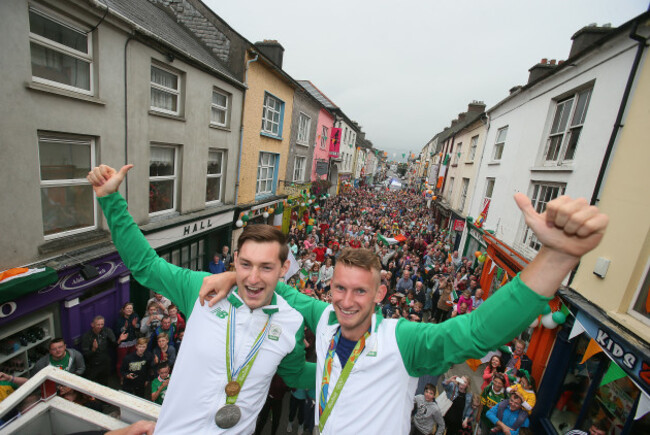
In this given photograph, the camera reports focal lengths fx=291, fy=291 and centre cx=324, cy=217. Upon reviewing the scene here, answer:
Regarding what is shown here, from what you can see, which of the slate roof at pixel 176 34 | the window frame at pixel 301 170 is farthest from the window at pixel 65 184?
the window frame at pixel 301 170

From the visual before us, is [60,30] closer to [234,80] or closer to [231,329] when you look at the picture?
[234,80]

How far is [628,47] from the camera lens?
5.88 m

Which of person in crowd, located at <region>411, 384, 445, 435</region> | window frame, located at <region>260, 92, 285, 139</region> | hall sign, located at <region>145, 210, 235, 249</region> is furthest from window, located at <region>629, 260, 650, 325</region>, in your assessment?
window frame, located at <region>260, 92, 285, 139</region>

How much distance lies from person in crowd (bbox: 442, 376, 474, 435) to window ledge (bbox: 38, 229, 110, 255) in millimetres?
8102

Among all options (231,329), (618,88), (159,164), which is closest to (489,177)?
(618,88)

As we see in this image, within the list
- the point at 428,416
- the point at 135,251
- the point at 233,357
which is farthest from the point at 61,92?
the point at 428,416

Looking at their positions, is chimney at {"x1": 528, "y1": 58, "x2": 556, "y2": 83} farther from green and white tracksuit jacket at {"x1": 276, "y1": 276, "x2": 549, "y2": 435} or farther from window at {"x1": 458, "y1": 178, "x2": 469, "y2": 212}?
green and white tracksuit jacket at {"x1": 276, "y1": 276, "x2": 549, "y2": 435}

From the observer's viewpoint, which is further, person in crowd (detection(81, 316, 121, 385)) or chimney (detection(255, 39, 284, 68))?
chimney (detection(255, 39, 284, 68))

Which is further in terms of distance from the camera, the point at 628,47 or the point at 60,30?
the point at 628,47

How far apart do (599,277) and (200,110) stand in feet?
36.3

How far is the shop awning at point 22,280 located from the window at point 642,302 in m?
10.1

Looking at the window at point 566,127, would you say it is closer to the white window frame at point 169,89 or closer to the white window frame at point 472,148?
the white window frame at point 472,148

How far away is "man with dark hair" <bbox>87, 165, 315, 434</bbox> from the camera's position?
1871mm

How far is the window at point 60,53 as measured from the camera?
509 cm
